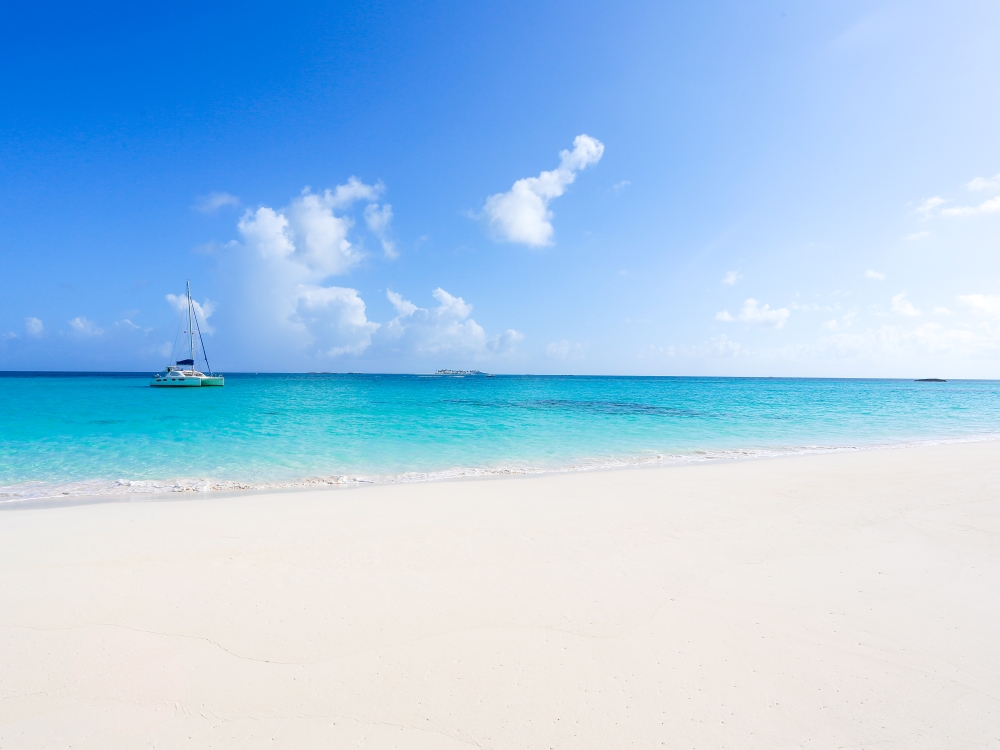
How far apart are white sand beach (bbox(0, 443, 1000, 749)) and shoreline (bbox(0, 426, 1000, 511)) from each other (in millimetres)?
2517

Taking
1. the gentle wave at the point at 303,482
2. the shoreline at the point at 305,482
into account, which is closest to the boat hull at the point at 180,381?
the gentle wave at the point at 303,482

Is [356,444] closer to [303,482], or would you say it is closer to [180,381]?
[303,482]

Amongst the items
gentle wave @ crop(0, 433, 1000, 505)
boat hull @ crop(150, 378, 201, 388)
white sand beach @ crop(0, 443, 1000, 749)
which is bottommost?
gentle wave @ crop(0, 433, 1000, 505)

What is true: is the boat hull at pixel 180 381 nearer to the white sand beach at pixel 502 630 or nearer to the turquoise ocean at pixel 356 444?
the turquoise ocean at pixel 356 444

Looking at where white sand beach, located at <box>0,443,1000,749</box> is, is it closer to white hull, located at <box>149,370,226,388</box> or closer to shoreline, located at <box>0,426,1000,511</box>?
shoreline, located at <box>0,426,1000,511</box>

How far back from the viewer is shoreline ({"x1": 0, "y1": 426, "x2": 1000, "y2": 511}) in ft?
33.7

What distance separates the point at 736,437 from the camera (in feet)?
68.2

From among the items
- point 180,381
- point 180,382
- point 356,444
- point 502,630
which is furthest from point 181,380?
point 502,630

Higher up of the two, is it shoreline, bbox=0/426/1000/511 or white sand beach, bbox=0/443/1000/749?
white sand beach, bbox=0/443/1000/749

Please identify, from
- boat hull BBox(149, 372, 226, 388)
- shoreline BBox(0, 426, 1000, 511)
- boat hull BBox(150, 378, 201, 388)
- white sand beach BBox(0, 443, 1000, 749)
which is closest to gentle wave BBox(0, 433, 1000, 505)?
shoreline BBox(0, 426, 1000, 511)

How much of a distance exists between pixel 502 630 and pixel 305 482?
941 cm

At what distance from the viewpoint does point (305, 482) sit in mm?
12070

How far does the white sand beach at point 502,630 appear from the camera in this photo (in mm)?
3205

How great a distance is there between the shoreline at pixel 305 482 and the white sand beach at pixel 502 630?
2.52 metres
